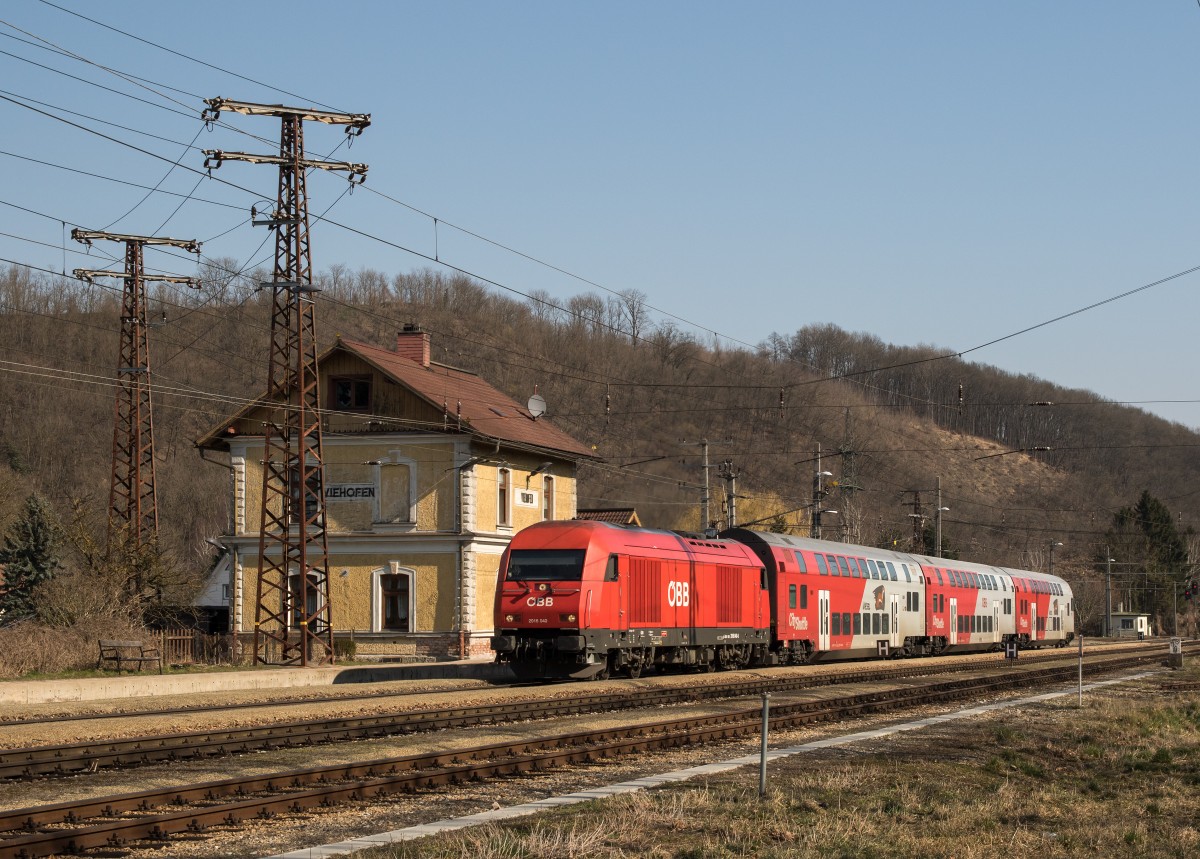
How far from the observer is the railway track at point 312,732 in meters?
16.6

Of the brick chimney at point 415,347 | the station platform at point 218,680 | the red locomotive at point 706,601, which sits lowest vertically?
the station platform at point 218,680

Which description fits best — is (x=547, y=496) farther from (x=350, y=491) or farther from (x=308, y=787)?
(x=308, y=787)

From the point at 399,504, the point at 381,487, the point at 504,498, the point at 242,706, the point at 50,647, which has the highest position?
the point at 381,487

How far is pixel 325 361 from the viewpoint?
159ft

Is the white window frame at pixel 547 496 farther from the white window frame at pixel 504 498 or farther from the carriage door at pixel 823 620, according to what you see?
the carriage door at pixel 823 620

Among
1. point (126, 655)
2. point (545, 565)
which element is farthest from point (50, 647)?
point (545, 565)

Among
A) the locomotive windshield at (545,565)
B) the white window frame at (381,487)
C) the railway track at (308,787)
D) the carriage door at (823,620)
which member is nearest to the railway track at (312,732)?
the railway track at (308,787)

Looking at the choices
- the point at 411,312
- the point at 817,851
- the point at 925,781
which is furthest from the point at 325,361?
the point at 411,312

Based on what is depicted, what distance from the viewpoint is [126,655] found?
120 feet

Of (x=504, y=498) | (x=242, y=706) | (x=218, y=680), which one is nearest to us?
(x=242, y=706)

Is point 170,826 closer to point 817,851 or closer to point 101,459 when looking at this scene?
point 817,851

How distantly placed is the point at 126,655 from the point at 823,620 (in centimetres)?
2010

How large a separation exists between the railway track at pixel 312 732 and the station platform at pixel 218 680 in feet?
23.6

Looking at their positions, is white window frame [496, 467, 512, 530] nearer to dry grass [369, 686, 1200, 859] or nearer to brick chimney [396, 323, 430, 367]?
brick chimney [396, 323, 430, 367]
